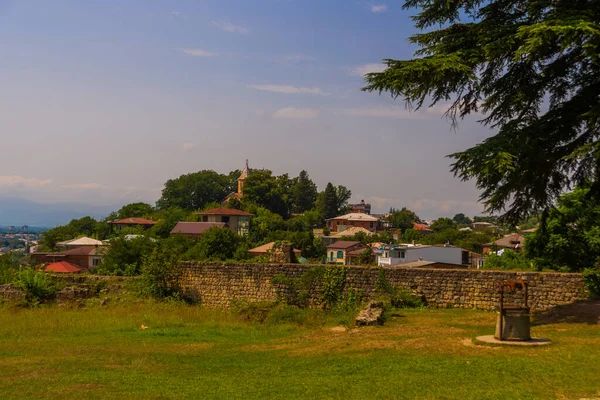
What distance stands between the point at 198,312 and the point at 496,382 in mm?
13031

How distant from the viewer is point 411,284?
19812 millimetres

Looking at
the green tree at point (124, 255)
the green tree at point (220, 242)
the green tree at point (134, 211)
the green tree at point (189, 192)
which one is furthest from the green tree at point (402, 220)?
the green tree at point (124, 255)

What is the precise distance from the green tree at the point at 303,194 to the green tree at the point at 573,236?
137 metres

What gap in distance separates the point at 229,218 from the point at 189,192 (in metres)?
35.2

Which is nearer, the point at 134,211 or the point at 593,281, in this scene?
the point at 593,281

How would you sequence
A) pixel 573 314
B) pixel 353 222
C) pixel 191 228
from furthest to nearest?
pixel 353 222, pixel 191 228, pixel 573 314

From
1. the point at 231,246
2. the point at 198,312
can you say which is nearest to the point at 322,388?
the point at 198,312

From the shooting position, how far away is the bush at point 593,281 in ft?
57.2

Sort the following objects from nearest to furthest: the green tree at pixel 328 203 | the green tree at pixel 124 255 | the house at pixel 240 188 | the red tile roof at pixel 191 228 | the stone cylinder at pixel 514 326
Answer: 1. the stone cylinder at pixel 514 326
2. the green tree at pixel 124 255
3. the red tile roof at pixel 191 228
4. the house at pixel 240 188
5. the green tree at pixel 328 203

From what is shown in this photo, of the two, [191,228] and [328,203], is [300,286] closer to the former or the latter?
[191,228]

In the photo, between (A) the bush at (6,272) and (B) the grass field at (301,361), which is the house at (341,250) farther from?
(B) the grass field at (301,361)

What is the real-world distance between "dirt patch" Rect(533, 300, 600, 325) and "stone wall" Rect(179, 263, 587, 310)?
68 centimetres

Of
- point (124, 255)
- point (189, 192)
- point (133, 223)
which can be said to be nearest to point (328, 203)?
point (189, 192)

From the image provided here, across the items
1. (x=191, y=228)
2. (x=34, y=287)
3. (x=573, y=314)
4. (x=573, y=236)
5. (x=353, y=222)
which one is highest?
(x=353, y=222)
